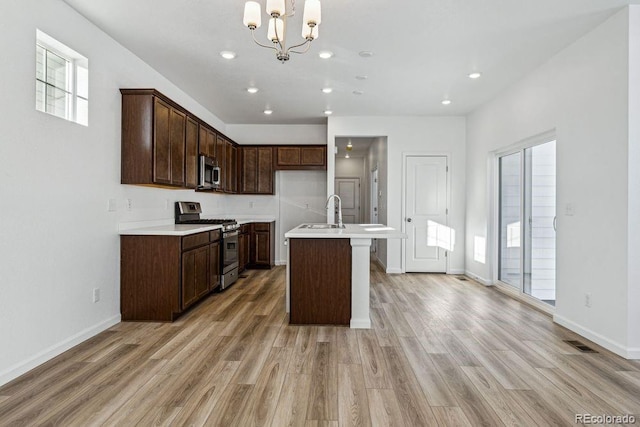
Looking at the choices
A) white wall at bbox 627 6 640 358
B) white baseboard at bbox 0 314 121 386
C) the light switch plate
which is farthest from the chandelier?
the light switch plate

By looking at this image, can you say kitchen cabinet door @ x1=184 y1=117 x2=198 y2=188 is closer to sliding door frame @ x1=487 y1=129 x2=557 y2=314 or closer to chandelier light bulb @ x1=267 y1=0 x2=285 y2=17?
chandelier light bulb @ x1=267 y1=0 x2=285 y2=17

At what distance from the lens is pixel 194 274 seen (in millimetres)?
4020

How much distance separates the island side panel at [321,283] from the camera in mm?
3576

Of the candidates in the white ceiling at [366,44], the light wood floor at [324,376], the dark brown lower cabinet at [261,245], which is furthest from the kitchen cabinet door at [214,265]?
the white ceiling at [366,44]

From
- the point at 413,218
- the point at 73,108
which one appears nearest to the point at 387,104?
the point at 413,218

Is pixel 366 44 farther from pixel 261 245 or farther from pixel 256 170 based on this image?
pixel 261 245

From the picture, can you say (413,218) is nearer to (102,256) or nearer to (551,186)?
(551,186)

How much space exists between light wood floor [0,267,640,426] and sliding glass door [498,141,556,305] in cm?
79

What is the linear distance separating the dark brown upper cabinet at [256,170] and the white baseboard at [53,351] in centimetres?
358

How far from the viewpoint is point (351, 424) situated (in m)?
1.94

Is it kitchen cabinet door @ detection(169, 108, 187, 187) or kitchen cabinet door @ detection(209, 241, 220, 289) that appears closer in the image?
kitchen cabinet door @ detection(169, 108, 187, 187)

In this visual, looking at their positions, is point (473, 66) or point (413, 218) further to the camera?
point (413, 218)

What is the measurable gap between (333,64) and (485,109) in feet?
9.10

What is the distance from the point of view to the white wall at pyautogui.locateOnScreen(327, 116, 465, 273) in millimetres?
6348
